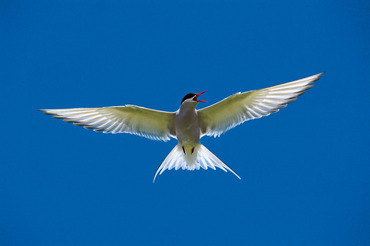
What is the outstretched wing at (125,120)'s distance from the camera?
4.06 m

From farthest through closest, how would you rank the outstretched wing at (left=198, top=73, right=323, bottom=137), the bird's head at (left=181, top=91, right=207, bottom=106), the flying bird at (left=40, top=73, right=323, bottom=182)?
the bird's head at (left=181, top=91, right=207, bottom=106) < the flying bird at (left=40, top=73, right=323, bottom=182) < the outstretched wing at (left=198, top=73, right=323, bottom=137)

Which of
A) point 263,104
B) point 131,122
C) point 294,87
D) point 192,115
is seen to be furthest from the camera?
point 131,122

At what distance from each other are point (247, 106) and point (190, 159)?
2.87 feet

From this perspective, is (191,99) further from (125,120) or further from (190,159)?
(125,120)

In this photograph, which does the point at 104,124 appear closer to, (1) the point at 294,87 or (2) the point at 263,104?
(2) the point at 263,104

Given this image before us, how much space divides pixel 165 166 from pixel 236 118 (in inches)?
36.4

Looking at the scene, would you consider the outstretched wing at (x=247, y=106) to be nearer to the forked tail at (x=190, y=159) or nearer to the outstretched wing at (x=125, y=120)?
the forked tail at (x=190, y=159)

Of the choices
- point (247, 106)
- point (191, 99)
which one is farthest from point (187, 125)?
point (247, 106)

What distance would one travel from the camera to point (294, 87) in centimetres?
357

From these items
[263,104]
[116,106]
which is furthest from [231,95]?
[116,106]

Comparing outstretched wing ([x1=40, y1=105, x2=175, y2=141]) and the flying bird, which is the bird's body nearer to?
the flying bird

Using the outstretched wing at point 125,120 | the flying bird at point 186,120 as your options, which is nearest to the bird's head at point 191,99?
the flying bird at point 186,120

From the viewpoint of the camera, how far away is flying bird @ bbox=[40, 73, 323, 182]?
3854mm


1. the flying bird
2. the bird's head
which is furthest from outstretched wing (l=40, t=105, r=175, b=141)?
the bird's head
